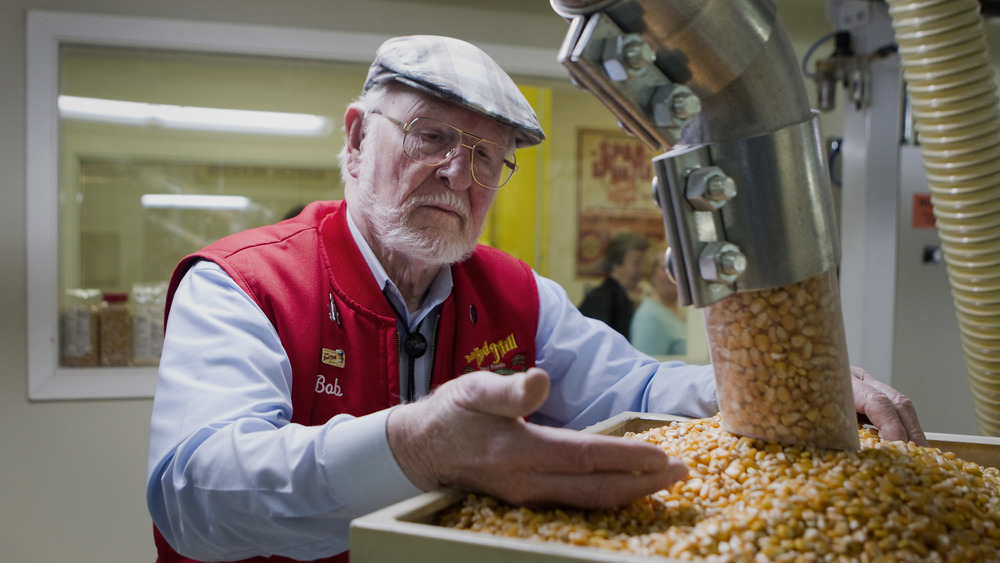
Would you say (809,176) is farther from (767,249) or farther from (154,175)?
(154,175)

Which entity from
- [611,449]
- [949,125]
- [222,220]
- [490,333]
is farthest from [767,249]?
[222,220]

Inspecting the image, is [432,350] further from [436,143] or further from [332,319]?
[436,143]

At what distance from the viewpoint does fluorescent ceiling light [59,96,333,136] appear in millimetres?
3043

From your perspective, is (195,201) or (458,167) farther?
(195,201)

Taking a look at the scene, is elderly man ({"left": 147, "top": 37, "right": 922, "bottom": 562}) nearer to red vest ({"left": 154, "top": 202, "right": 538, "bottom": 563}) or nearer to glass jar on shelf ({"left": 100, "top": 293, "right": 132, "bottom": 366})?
red vest ({"left": 154, "top": 202, "right": 538, "bottom": 563})

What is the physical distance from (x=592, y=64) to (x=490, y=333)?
88 centimetres

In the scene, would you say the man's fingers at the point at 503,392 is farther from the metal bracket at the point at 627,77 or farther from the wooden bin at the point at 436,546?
the metal bracket at the point at 627,77

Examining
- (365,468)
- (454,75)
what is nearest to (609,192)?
(454,75)

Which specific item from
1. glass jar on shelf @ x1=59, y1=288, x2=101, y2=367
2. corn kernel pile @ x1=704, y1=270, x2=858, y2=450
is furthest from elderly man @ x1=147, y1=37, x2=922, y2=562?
glass jar on shelf @ x1=59, y1=288, x2=101, y2=367

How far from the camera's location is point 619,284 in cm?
368

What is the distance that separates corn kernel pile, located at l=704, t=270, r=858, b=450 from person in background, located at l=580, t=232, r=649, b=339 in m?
2.83

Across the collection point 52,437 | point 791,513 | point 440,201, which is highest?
point 440,201

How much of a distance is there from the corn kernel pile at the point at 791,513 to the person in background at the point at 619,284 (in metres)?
2.83

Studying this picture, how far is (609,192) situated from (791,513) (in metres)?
3.22
